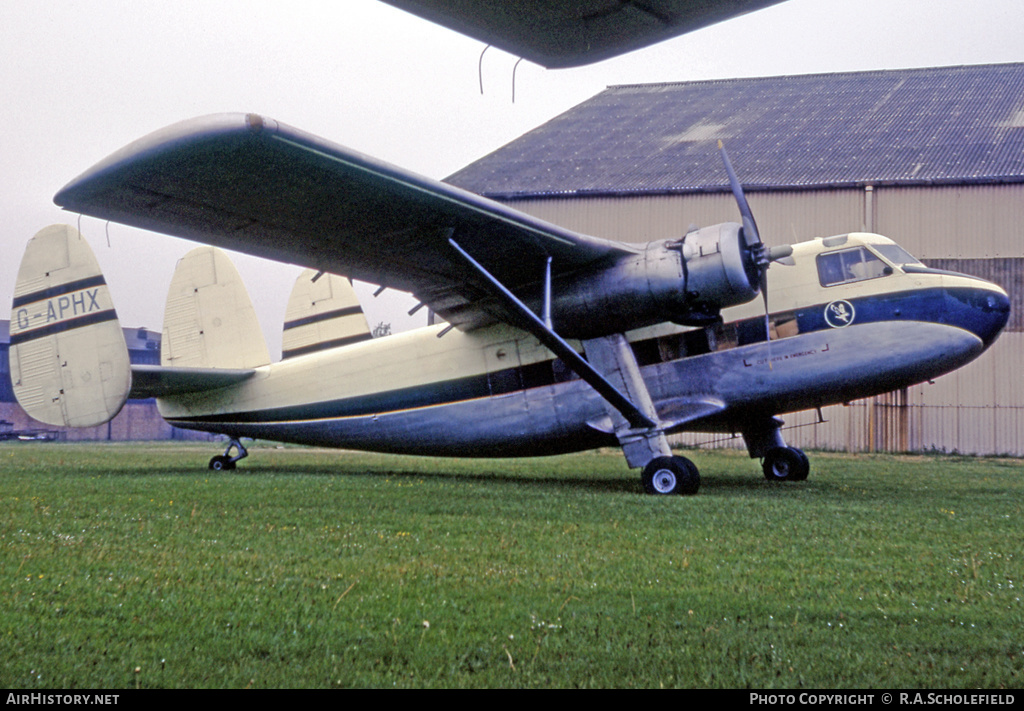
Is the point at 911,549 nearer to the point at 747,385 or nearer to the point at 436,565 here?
the point at 436,565

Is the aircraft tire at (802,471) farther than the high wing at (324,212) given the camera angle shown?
Yes

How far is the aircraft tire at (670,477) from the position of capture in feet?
32.1

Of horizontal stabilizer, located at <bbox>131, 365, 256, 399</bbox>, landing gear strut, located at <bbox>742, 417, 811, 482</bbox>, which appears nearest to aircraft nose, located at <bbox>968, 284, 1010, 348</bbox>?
landing gear strut, located at <bbox>742, 417, 811, 482</bbox>

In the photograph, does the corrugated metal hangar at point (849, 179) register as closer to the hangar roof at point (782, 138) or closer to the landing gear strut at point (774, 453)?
the hangar roof at point (782, 138)

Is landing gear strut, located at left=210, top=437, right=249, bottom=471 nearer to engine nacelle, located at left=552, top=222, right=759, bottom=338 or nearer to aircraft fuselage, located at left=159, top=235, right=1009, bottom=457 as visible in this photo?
aircraft fuselage, located at left=159, top=235, right=1009, bottom=457

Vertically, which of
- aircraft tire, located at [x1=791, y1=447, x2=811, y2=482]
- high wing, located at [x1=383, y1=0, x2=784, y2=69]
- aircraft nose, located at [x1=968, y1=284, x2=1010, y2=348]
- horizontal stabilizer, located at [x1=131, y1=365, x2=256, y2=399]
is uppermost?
aircraft nose, located at [x1=968, y1=284, x2=1010, y2=348]

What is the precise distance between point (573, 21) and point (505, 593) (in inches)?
119

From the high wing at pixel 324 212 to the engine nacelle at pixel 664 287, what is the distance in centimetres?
26

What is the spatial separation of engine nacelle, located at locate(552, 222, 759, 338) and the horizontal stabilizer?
611 centimetres

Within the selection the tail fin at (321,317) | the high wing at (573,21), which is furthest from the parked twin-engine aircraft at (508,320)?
the high wing at (573,21)

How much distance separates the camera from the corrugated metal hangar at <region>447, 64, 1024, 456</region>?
22547 mm

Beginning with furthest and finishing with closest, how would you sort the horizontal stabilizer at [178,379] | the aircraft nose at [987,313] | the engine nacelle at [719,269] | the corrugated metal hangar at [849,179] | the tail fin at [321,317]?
the corrugated metal hangar at [849,179] → the tail fin at [321,317] → the horizontal stabilizer at [178,379] → the aircraft nose at [987,313] → the engine nacelle at [719,269]

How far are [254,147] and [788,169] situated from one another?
21.5m

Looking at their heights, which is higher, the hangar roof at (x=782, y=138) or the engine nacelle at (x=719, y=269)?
the hangar roof at (x=782, y=138)
